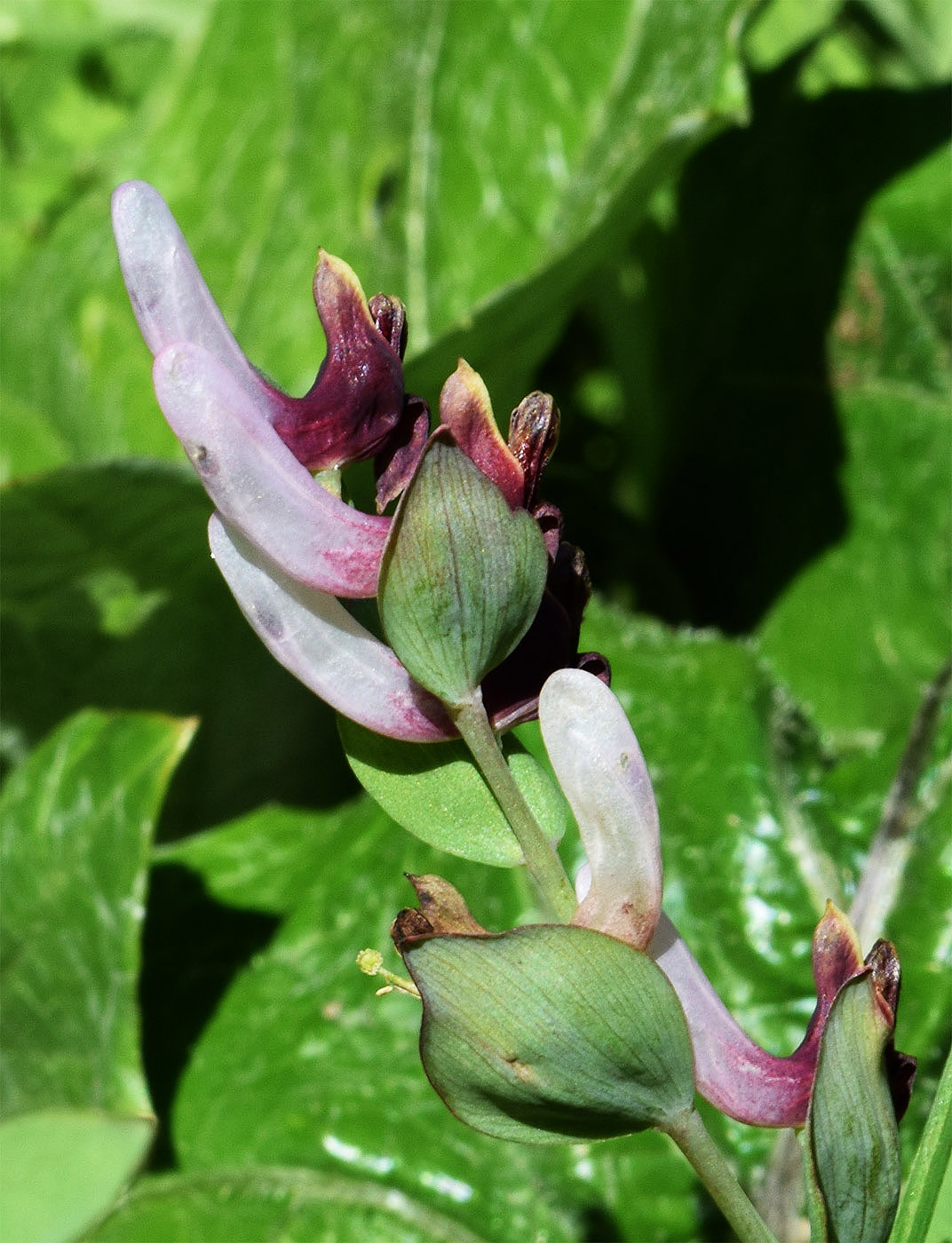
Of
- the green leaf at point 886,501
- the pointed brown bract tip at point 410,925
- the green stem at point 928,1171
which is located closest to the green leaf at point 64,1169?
the pointed brown bract tip at point 410,925

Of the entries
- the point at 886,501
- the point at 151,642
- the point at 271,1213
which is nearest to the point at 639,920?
the point at 271,1213

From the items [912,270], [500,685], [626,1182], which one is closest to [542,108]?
[912,270]

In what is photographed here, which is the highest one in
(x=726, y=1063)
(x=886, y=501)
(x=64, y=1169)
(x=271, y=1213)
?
(x=726, y=1063)

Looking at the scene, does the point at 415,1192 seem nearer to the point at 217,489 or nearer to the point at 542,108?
the point at 217,489

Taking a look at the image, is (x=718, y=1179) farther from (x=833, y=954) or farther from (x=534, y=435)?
(x=534, y=435)

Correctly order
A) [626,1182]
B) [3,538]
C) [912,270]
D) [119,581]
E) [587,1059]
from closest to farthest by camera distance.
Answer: [587,1059]
[626,1182]
[3,538]
[119,581]
[912,270]

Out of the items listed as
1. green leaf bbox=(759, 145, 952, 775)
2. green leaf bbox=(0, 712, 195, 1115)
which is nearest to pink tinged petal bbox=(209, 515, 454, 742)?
green leaf bbox=(0, 712, 195, 1115)

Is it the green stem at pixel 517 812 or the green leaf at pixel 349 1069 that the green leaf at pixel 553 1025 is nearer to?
the green stem at pixel 517 812
